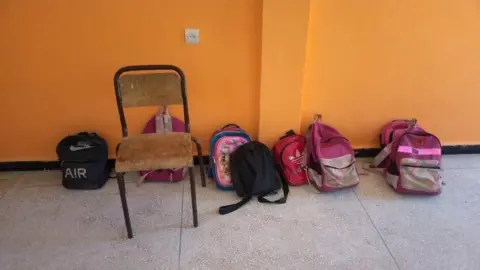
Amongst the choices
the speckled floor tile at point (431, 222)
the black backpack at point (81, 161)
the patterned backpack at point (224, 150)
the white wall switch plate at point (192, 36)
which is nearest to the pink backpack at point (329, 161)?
the speckled floor tile at point (431, 222)

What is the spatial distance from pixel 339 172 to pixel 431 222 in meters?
0.53

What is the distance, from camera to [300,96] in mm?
2162

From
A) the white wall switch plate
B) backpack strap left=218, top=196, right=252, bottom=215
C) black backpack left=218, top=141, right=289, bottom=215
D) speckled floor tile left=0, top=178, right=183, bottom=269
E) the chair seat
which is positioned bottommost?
speckled floor tile left=0, top=178, right=183, bottom=269

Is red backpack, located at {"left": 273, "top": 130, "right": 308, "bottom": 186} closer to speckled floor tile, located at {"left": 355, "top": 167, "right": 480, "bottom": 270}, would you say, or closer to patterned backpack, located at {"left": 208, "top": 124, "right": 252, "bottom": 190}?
patterned backpack, located at {"left": 208, "top": 124, "right": 252, "bottom": 190}

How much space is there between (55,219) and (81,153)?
1.28ft

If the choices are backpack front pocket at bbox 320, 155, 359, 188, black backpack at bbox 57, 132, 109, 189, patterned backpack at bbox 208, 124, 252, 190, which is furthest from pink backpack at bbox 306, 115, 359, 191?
black backpack at bbox 57, 132, 109, 189

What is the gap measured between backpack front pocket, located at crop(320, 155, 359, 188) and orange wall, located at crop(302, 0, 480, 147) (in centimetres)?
37

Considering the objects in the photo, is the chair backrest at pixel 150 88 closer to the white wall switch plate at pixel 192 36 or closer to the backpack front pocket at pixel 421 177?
the white wall switch plate at pixel 192 36

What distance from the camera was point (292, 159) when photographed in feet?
7.07

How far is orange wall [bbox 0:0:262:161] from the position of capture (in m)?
1.93

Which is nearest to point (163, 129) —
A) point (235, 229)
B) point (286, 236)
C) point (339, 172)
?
point (235, 229)

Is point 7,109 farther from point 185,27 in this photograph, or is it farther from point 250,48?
point 250,48

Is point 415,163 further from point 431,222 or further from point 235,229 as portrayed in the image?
point 235,229

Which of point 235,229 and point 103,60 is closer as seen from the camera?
point 235,229
